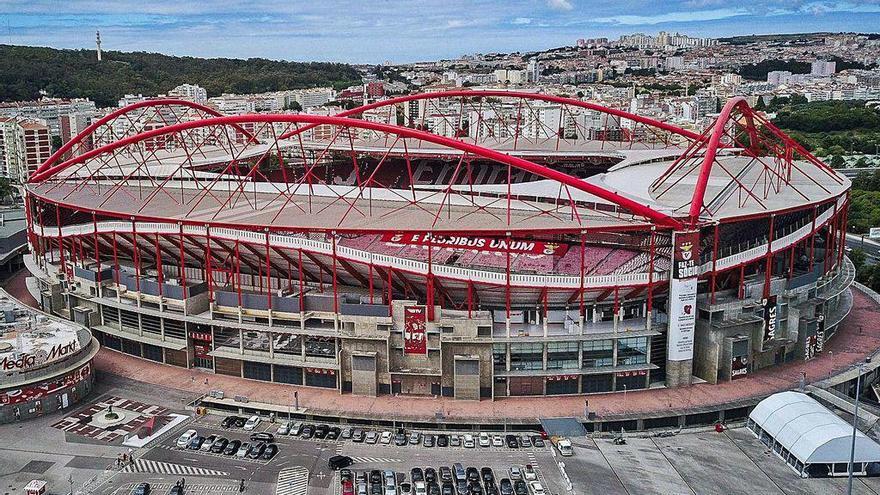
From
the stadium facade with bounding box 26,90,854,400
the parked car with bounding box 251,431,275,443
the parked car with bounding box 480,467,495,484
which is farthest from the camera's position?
the stadium facade with bounding box 26,90,854,400

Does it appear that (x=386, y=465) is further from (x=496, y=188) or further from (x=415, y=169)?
(x=415, y=169)

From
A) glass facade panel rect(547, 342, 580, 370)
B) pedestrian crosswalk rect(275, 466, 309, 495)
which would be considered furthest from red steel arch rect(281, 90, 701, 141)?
pedestrian crosswalk rect(275, 466, 309, 495)

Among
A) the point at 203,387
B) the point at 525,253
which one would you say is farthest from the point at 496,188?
the point at 203,387

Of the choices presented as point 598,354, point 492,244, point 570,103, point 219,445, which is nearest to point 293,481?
point 219,445

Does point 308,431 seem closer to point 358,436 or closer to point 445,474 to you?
point 358,436

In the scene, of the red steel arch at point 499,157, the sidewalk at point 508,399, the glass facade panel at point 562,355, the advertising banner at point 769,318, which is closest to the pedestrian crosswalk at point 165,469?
the sidewalk at point 508,399

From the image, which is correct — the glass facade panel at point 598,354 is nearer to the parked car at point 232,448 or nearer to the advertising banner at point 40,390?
the parked car at point 232,448

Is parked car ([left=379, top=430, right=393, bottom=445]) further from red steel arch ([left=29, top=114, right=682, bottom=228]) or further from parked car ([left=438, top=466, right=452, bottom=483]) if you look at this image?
red steel arch ([left=29, top=114, right=682, bottom=228])
